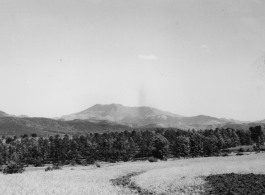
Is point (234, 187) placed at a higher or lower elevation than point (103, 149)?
higher

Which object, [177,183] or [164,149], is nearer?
[177,183]

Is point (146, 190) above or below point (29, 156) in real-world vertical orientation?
above

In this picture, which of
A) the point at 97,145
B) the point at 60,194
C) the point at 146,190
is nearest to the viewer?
the point at 60,194

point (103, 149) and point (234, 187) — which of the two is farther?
point (103, 149)

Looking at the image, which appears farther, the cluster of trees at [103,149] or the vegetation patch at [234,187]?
the cluster of trees at [103,149]

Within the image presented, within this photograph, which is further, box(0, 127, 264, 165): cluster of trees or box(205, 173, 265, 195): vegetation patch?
box(0, 127, 264, 165): cluster of trees

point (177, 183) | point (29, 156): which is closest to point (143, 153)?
point (29, 156)

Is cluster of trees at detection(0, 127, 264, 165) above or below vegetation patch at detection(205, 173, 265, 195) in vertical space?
below

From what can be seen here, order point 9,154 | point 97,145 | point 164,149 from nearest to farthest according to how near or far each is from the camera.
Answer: point 164,149 < point 9,154 < point 97,145

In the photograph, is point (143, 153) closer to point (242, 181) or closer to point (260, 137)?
point (260, 137)

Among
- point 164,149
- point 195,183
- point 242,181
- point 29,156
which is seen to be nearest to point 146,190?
point 195,183

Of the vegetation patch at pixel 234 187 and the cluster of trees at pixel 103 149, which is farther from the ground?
the vegetation patch at pixel 234 187
